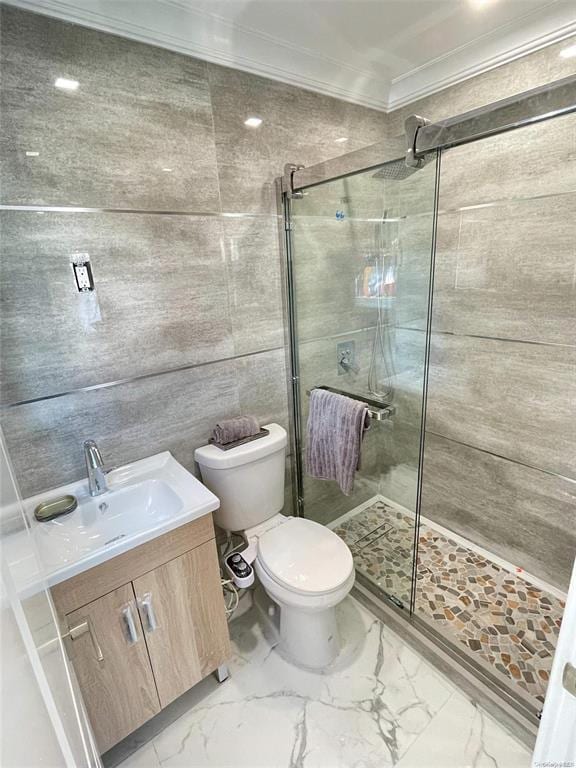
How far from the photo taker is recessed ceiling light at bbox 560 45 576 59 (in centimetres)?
139

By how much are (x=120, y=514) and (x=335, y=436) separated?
3.04 feet

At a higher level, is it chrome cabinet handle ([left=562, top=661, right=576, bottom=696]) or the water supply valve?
chrome cabinet handle ([left=562, top=661, right=576, bottom=696])

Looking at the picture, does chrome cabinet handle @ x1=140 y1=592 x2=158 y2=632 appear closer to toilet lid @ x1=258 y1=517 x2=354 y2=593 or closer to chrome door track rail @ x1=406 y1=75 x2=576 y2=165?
toilet lid @ x1=258 y1=517 x2=354 y2=593

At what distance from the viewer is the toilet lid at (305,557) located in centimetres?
139

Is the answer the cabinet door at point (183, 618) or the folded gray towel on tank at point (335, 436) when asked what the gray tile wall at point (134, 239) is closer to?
the folded gray towel on tank at point (335, 436)

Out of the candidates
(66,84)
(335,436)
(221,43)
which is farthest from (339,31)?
(335,436)

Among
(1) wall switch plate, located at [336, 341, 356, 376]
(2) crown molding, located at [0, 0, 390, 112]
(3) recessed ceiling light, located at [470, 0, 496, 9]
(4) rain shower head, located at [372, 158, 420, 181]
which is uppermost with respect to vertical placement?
(3) recessed ceiling light, located at [470, 0, 496, 9]

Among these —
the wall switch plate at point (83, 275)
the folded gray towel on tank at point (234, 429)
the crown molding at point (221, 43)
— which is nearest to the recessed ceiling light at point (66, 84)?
the crown molding at point (221, 43)

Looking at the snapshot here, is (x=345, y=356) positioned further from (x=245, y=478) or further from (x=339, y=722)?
(x=339, y=722)

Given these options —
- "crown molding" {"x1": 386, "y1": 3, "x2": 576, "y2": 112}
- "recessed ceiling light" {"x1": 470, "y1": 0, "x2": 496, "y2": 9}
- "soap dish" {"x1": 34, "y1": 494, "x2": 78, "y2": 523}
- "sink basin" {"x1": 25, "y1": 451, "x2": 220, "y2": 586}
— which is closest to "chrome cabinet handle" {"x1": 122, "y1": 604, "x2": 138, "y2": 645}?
"sink basin" {"x1": 25, "y1": 451, "x2": 220, "y2": 586}

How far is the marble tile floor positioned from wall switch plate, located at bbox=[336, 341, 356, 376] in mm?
1231

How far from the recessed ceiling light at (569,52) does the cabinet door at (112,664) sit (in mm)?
2420

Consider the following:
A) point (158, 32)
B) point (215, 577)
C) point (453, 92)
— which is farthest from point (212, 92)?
point (215, 577)

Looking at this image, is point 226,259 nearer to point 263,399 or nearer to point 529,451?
point 263,399
